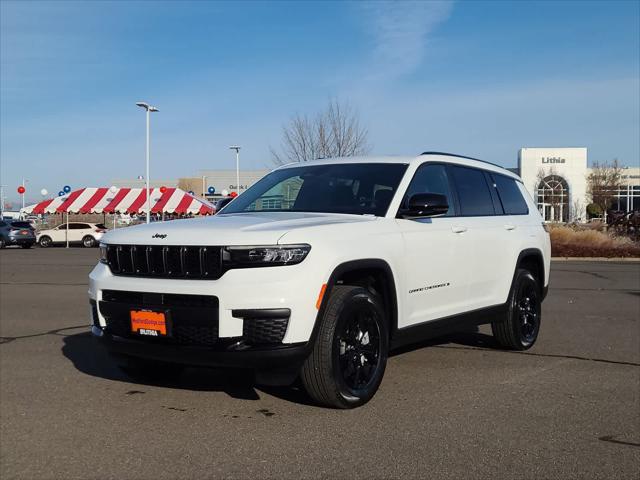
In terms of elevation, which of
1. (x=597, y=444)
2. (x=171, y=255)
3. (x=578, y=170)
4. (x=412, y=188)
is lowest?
(x=597, y=444)

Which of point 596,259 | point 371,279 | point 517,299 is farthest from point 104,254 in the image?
point 596,259

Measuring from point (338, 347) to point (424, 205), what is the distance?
1.36 metres

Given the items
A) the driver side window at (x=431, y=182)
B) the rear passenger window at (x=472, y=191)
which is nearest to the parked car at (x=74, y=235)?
the rear passenger window at (x=472, y=191)

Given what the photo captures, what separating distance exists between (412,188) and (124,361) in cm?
274

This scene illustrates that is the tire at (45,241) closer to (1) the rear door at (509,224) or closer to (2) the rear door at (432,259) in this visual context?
(1) the rear door at (509,224)

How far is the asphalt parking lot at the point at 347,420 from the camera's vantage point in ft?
13.0

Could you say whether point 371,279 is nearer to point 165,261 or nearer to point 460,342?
point 165,261

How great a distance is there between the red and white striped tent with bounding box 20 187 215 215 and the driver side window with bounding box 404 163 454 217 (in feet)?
111

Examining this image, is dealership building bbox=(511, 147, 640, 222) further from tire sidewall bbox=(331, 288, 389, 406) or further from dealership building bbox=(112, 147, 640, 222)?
tire sidewall bbox=(331, 288, 389, 406)

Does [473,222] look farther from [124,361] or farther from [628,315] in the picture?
[628,315]

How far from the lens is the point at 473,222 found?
6.46 m

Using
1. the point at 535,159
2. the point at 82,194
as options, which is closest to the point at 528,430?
the point at 82,194

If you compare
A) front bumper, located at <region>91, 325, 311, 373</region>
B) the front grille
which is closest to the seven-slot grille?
the front grille

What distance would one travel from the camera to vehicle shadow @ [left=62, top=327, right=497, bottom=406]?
217 inches
